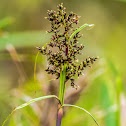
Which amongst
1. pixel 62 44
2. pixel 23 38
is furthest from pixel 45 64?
pixel 62 44

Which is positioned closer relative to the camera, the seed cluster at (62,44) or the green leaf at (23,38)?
the seed cluster at (62,44)

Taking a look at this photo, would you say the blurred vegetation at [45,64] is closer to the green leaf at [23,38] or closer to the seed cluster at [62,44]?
the green leaf at [23,38]

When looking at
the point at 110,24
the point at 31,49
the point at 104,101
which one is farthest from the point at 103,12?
the point at 104,101

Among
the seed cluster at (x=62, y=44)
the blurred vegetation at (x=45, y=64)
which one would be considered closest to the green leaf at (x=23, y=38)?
A: the blurred vegetation at (x=45, y=64)

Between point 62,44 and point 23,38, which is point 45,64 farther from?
point 62,44

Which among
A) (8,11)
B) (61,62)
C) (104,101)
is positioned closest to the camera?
(61,62)

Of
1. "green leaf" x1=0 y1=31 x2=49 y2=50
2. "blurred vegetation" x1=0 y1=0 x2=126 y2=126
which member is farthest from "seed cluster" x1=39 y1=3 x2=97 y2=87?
"green leaf" x1=0 y1=31 x2=49 y2=50

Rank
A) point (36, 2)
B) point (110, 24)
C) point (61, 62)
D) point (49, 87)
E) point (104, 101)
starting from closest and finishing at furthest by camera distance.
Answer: point (61, 62)
point (49, 87)
point (104, 101)
point (36, 2)
point (110, 24)

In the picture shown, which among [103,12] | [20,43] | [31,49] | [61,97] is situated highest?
[103,12]

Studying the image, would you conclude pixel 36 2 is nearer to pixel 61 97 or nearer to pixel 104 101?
pixel 104 101
